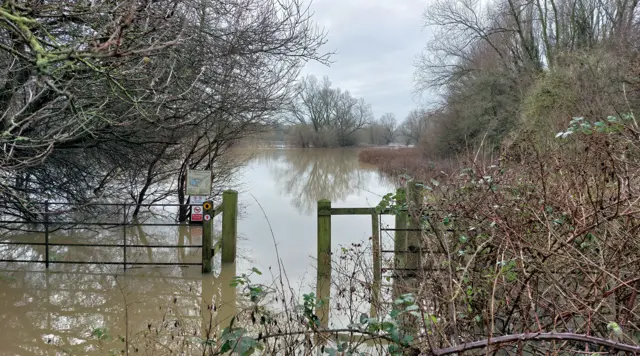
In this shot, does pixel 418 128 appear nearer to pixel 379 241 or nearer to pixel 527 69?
pixel 527 69

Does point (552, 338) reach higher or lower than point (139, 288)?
higher

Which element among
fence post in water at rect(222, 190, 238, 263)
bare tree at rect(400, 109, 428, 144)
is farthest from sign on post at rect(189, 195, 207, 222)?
bare tree at rect(400, 109, 428, 144)

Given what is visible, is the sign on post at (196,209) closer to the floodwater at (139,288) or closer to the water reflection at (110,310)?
the floodwater at (139,288)

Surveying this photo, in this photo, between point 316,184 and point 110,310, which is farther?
point 316,184

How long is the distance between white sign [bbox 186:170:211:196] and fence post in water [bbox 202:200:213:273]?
6.09ft

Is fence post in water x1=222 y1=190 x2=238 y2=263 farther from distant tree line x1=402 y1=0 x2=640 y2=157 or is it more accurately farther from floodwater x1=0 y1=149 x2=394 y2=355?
distant tree line x1=402 y1=0 x2=640 y2=157

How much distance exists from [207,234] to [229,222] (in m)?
0.44

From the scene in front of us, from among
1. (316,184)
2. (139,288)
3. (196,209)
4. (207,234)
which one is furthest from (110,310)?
(316,184)

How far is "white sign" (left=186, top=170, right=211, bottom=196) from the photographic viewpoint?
778 cm

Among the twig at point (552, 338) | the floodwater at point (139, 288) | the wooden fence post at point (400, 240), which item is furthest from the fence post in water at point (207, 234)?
the twig at point (552, 338)

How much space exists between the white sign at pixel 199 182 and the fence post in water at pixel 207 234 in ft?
6.09

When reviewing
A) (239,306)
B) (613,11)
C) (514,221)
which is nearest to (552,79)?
(613,11)

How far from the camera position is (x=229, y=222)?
250 inches

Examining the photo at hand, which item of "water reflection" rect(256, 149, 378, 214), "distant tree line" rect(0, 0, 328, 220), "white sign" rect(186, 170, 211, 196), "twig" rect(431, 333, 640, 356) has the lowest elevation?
"water reflection" rect(256, 149, 378, 214)
